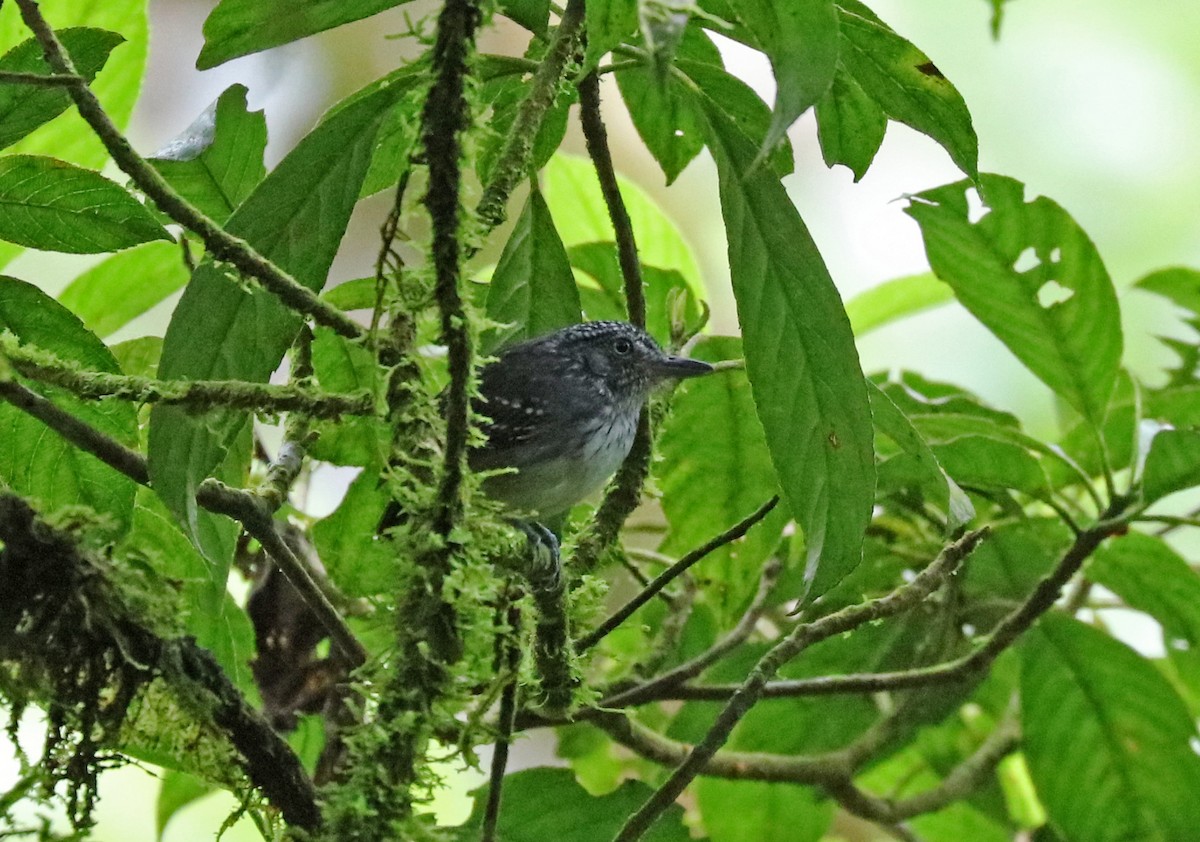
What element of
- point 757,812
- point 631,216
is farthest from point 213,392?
point 757,812

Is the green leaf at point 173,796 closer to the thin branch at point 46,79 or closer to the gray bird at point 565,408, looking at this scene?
the gray bird at point 565,408

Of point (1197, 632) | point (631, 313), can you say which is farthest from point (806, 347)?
point (1197, 632)

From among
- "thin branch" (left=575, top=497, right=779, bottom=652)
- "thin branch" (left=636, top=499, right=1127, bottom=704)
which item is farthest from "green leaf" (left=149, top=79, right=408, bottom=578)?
"thin branch" (left=636, top=499, right=1127, bottom=704)

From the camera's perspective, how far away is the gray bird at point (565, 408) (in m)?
2.12

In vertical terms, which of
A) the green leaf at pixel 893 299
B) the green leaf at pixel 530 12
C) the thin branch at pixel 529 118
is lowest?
the thin branch at pixel 529 118

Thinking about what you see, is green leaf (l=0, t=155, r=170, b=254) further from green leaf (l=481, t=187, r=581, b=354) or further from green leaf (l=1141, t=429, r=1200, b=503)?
green leaf (l=1141, t=429, r=1200, b=503)

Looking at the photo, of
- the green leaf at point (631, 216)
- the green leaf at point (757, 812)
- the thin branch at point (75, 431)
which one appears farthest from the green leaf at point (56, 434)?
the green leaf at point (757, 812)

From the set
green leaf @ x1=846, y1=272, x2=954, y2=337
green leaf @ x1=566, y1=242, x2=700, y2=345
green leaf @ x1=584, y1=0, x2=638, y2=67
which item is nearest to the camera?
green leaf @ x1=584, y1=0, x2=638, y2=67

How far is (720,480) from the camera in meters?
2.07

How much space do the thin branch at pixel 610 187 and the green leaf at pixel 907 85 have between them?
354 mm

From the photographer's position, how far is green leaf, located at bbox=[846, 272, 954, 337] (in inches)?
108

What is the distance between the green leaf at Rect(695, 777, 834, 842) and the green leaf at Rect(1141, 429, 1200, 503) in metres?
0.95

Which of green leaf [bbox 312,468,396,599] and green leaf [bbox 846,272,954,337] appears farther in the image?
green leaf [bbox 846,272,954,337]

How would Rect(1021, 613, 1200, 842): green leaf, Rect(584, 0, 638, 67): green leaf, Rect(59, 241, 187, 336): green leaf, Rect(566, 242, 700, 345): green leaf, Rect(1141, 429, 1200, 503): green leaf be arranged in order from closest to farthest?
Rect(584, 0, 638, 67): green leaf
Rect(1141, 429, 1200, 503): green leaf
Rect(59, 241, 187, 336): green leaf
Rect(566, 242, 700, 345): green leaf
Rect(1021, 613, 1200, 842): green leaf
